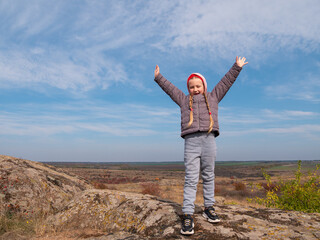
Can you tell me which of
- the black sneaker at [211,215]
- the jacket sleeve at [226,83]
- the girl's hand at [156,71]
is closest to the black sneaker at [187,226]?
the black sneaker at [211,215]

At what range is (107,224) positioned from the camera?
4.77 m

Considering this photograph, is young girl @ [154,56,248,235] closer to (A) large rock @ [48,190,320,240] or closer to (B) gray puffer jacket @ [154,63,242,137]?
(B) gray puffer jacket @ [154,63,242,137]

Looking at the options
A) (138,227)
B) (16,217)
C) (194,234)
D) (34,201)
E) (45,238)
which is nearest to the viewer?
(194,234)

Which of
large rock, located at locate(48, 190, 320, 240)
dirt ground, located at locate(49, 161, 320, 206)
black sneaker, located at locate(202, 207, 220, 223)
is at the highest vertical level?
→ black sneaker, located at locate(202, 207, 220, 223)

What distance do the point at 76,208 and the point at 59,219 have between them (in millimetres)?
388

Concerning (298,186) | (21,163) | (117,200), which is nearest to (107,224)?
(117,200)

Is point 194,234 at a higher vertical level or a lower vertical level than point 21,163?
lower

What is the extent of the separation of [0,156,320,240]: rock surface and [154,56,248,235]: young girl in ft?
1.17

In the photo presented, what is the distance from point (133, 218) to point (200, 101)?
241cm

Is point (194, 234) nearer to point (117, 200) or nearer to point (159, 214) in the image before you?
point (159, 214)

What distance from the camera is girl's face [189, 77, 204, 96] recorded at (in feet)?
14.4

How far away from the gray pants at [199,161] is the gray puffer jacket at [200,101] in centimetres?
14

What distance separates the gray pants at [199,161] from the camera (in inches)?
159

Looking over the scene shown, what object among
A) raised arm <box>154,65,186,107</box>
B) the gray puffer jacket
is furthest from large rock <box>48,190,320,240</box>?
raised arm <box>154,65,186,107</box>
